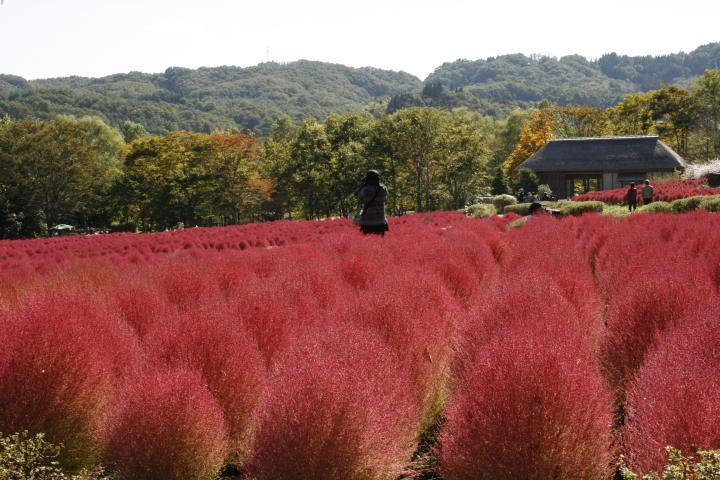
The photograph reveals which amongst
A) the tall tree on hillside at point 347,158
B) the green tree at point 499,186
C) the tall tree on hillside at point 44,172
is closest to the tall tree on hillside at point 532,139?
the green tree at point 499,186

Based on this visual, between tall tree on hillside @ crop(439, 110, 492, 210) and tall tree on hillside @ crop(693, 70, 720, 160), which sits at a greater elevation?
tall tree on hillside @ crop(693, 70, 720, 160)

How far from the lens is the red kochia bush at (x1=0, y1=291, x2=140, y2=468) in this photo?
4551mm

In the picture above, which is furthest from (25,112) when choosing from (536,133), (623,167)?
(623,167)

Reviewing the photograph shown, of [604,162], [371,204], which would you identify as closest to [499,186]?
[604,162]

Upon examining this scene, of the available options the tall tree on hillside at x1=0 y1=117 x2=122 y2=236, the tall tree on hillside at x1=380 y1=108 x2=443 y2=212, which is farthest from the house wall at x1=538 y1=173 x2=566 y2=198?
the tall tree on hillside at x1=0 y1=117 x2=122 y2=236

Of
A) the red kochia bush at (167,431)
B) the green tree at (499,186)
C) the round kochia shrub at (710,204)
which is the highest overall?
the red kochia bush at (167,431)

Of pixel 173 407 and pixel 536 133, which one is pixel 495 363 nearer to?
pixel 173 407

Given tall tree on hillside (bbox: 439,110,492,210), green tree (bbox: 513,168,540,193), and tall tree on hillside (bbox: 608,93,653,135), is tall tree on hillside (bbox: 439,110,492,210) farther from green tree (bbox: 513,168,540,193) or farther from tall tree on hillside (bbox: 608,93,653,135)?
tall tree on hillside (bbox: 608,93,653,135)

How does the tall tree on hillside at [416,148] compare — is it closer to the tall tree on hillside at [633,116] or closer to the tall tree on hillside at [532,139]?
the tall tree on hillside at [532,139]

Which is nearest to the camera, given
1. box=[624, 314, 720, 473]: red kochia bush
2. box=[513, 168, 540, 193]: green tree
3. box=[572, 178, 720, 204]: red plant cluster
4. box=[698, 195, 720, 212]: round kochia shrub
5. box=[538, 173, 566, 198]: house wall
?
box=[624, 314, 720, 473]: red kochia bush

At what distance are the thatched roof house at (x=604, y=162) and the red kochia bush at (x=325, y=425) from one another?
181ft

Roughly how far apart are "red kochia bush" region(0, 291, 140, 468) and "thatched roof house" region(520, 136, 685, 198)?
180ft

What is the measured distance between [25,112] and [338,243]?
16932 centimetres

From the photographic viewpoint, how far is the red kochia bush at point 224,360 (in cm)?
476
